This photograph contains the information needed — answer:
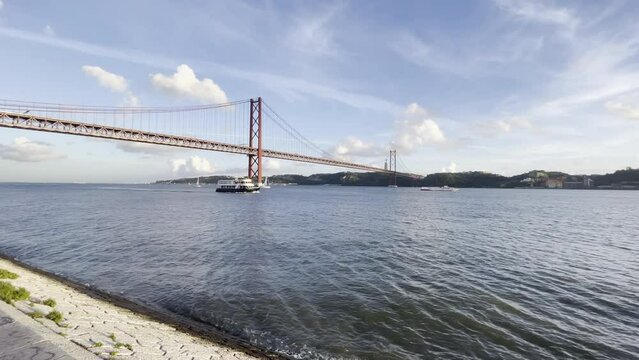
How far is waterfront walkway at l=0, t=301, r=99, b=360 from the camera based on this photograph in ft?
20.6

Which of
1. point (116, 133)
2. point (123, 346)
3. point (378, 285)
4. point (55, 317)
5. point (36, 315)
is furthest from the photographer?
point (116, 133)

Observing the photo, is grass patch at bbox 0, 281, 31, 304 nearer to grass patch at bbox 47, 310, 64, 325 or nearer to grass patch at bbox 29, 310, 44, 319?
grass patch at bbox 29, 310, 44, 319

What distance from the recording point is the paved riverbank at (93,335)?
6836 millimetres

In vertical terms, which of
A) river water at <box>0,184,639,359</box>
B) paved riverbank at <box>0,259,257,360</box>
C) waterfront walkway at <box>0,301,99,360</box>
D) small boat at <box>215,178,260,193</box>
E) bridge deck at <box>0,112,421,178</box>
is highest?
bridge deck at <box>0,112,421,178</box>

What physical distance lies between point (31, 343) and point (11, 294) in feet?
13.9

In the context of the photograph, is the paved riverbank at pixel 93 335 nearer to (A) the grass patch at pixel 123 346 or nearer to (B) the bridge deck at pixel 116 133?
(A) the grass patch at pixel 123 346

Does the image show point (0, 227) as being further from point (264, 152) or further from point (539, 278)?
point (264, 152)

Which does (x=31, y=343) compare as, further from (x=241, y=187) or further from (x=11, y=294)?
(x=241, y=187)

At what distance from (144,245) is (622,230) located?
45.3 m

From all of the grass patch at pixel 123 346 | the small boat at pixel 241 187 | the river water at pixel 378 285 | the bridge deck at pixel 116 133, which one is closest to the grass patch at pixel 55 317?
the grass patch at pixel 123 346

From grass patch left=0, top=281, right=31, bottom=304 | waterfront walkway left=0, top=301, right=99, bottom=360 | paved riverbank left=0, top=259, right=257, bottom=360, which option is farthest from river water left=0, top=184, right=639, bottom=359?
waterfront walkway left=0, top=301, right=99, bottom=360

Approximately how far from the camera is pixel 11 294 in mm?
9688

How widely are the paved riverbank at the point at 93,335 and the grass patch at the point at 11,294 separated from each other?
18 cm

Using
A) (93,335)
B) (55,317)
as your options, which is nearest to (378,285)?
(93,335)
